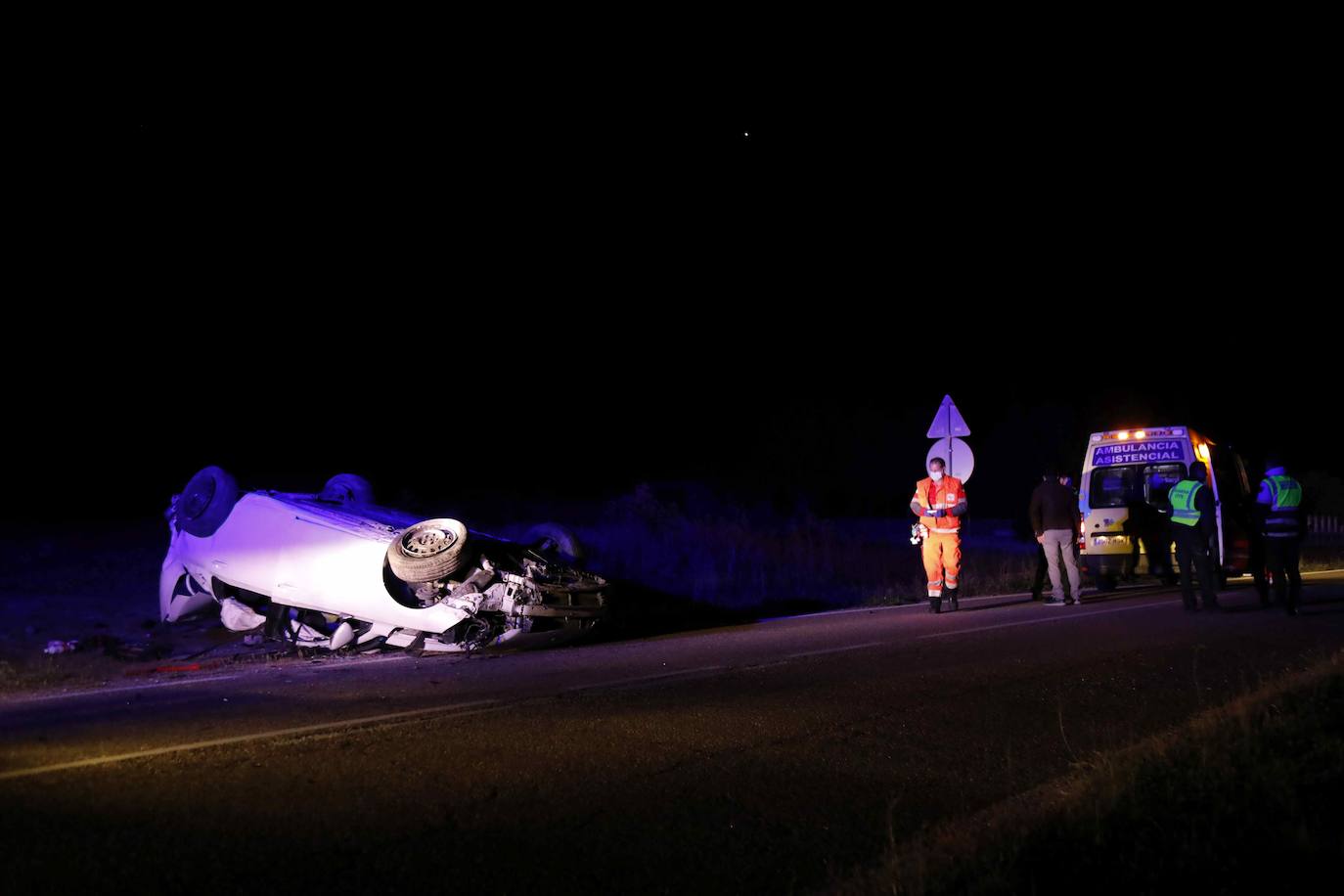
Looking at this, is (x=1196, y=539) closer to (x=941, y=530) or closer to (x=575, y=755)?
(x=941, y=530)

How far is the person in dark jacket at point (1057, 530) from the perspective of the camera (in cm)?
1407

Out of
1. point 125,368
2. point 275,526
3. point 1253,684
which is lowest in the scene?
point 1253,684

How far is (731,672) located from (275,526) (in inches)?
189

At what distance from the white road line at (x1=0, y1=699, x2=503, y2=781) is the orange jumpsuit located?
24.0ft

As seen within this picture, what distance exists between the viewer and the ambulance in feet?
52.4

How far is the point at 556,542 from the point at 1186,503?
7.32 meters

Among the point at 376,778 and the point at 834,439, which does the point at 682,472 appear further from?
the point at 376,778

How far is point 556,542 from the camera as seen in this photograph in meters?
11.3

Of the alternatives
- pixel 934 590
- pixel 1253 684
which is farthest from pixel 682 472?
pixel 1253 684

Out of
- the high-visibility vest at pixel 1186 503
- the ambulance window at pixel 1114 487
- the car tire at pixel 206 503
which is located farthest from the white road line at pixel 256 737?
the ambulance window at pixel 1114 487

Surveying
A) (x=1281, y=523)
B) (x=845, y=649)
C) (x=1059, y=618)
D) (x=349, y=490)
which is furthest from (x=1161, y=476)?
(x=349, y=490)

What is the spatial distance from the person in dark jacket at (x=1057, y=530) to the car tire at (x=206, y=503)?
9696 millimetres

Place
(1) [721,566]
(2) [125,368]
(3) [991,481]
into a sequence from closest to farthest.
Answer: (1) [721,566] → (2) [125,368] → (3) [991,481]

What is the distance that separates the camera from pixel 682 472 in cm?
4594
